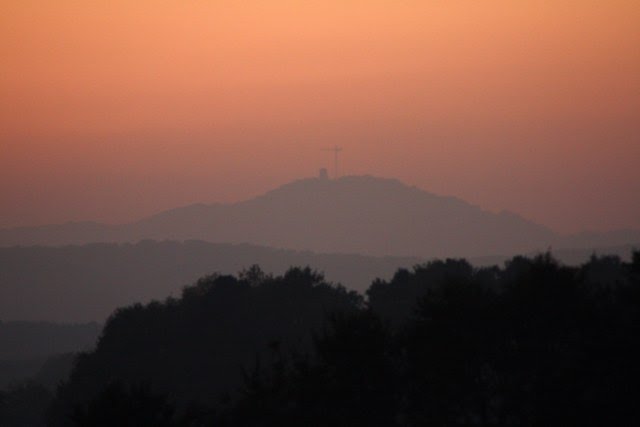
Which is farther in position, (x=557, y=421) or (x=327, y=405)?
(x=327, y=405)

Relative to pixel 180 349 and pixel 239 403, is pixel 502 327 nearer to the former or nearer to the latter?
pixel 239 403

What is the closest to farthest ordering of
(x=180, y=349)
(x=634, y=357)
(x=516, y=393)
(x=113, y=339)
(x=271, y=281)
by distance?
(x=634, y=357) < (x=516, y=393) < (x=180, y=349) < (x=113, y=339) < (x=271, y=281)

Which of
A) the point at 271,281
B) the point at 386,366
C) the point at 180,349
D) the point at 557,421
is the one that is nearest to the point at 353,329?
the point at 386,366

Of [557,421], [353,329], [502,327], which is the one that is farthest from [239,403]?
[557,421]

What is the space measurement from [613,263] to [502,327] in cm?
4826

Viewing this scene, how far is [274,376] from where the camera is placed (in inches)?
1411

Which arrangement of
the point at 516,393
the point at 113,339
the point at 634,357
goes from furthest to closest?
→ the point at 113,339
the point at 516,393
the point at 634,357

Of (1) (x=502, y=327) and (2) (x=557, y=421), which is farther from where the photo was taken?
(1) (x=502, y=327)

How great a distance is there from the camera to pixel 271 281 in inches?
3595

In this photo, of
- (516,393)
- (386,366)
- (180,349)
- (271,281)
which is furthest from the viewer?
(271,281)

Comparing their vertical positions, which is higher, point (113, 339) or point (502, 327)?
point (502, 327)

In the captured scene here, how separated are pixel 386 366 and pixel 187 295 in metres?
62.7

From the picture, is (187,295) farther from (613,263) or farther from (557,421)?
(557,421)

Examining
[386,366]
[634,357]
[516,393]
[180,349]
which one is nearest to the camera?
[634,357]
